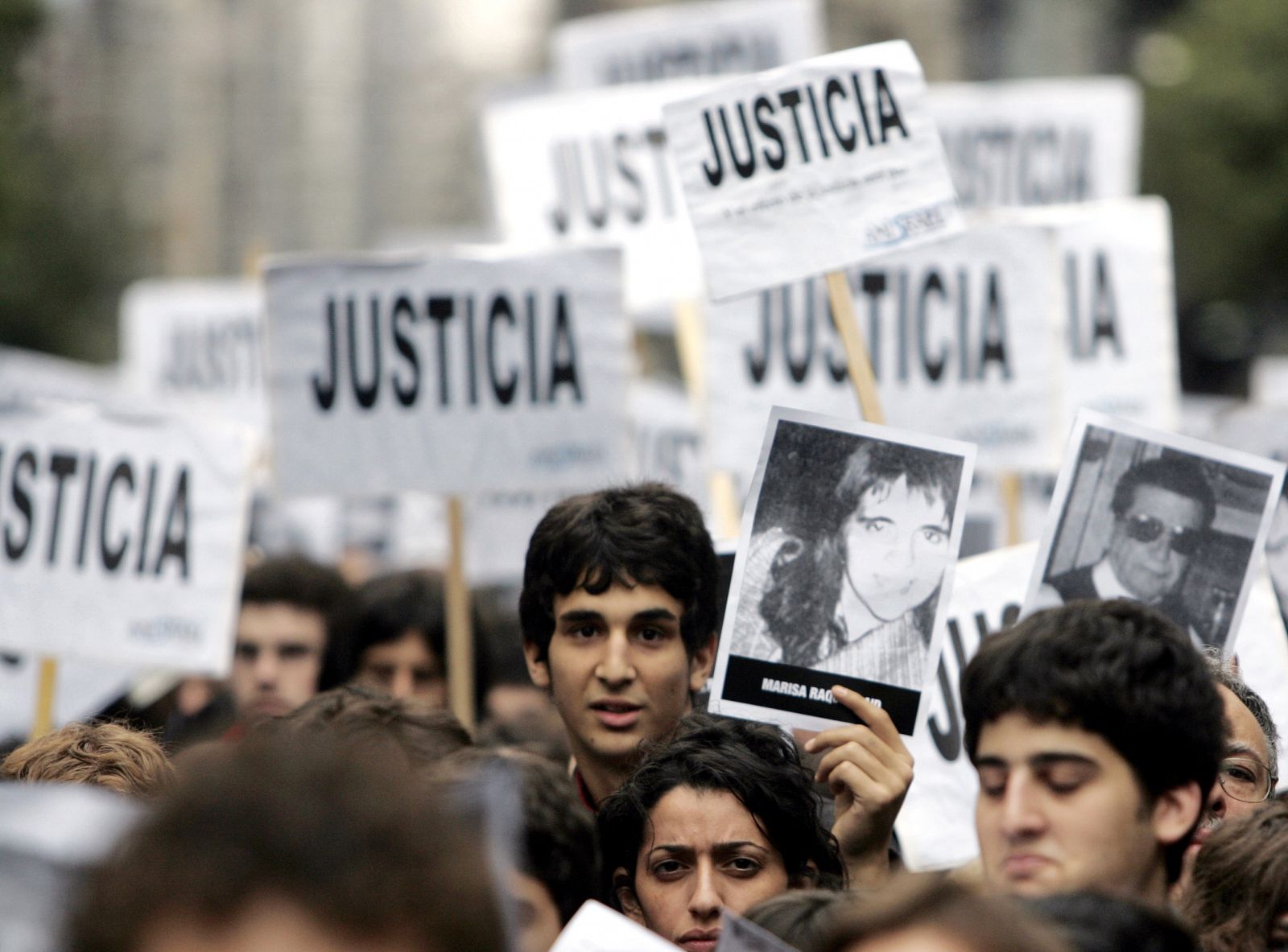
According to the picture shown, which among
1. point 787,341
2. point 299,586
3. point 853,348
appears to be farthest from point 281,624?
point 853,348

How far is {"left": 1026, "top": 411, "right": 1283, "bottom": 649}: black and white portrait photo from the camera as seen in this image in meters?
3.76

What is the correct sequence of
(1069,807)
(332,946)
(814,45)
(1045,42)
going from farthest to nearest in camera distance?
(1045,42), (814,45), (1069,807), (332,946)

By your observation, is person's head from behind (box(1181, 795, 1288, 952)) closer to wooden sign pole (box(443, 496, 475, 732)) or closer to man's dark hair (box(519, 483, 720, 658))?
man's dark hair (box(519, 483, 720, 658))

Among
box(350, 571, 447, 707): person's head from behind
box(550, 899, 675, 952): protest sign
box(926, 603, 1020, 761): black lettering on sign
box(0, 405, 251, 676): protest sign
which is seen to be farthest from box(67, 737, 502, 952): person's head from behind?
box(350, 571, 447, 707): person's head from behind

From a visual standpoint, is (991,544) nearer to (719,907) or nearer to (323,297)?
(323,297)

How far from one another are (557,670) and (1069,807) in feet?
4.98

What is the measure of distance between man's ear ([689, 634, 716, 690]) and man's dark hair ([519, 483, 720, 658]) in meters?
0.02

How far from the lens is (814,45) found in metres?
8.80

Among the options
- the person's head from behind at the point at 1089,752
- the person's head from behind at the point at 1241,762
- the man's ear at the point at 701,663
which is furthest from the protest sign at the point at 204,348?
the person's head from behind at the point at 1089,752

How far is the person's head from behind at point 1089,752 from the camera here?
8.49 ft

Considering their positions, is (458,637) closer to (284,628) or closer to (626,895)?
(284,628)

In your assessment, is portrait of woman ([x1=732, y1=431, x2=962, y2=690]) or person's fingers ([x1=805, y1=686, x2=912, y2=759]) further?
portrait of woman ([x1=732, y1=431, x2=962, y2=690])

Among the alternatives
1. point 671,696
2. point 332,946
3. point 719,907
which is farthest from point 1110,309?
point 332,946

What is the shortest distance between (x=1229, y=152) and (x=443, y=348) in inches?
909
